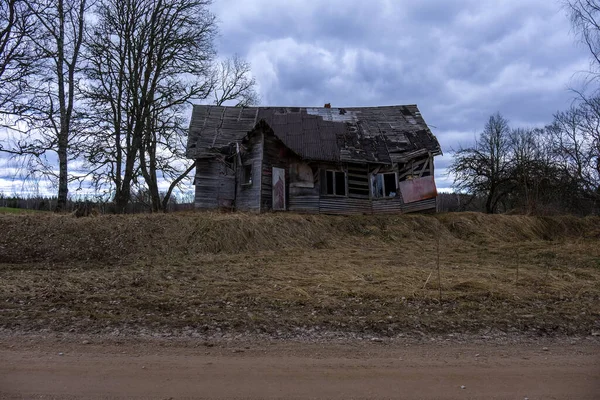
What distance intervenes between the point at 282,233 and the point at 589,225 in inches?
705

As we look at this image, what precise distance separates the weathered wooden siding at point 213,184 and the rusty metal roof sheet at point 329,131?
752mm

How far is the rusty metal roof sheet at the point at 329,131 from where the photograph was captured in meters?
22.5

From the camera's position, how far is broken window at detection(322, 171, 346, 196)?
22033 millimetres

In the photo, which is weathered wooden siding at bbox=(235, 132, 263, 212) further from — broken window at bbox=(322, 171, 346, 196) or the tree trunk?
the tree trunk

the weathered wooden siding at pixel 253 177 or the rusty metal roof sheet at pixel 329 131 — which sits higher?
the rusty metal roof sheet at pixel 329 131

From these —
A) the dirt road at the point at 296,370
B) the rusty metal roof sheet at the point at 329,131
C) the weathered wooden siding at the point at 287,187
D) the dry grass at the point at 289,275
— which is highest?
the rusty metal roof sheet at the point at 329,131

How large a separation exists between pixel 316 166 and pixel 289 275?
12.3 meters

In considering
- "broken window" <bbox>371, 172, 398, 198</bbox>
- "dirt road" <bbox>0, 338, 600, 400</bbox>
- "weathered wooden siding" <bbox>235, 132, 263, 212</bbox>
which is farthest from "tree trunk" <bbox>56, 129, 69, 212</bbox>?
"dirt road" <bbox>0, 338, 600, 400</bbox>

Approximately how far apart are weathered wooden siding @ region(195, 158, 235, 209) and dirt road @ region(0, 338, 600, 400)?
57.7 ft

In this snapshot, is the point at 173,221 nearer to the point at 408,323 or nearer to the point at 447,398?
the point at 408,323

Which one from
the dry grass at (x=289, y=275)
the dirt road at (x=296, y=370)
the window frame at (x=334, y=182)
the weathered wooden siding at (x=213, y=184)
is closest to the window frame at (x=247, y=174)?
the weathered wooden siding at (x=213, y=184)

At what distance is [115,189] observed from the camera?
22859 millimetres

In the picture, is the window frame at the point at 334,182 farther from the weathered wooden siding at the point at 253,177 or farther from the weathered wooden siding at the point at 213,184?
the weathered wooden siding at the point at 213,184

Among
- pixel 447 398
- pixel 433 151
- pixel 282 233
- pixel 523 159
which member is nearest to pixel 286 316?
pixel 447 398
